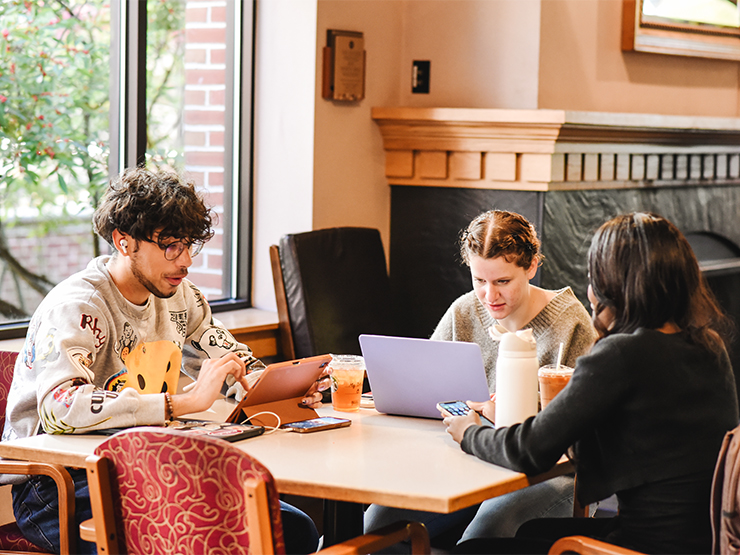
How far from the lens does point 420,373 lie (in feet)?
6.16

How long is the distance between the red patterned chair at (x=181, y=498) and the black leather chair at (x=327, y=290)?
1.40 metres

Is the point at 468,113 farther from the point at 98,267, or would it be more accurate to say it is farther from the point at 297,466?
the point at 297,466

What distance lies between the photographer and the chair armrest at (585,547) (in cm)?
148

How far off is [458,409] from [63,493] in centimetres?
76

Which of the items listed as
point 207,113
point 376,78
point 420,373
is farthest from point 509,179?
point 420,373

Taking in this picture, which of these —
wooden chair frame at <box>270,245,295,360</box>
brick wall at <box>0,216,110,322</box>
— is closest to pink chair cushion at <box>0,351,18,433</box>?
brick wall at <box>0,216,110,322</box>

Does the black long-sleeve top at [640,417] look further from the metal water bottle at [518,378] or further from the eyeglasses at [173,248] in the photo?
the eyeglasses at [173,248]

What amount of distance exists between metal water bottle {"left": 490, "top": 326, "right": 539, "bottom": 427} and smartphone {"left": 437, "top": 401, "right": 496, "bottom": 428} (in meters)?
0.12

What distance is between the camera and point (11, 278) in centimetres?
266

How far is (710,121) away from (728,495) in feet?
9.03

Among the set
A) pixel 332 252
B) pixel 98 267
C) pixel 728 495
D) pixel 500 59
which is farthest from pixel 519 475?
pixel 500 59

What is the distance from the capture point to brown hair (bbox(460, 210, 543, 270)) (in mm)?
2088

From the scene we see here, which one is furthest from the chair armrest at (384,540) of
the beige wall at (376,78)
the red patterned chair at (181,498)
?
the beige wall at (376,78)

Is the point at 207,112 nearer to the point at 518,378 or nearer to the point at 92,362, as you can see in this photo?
the point at 92,362
